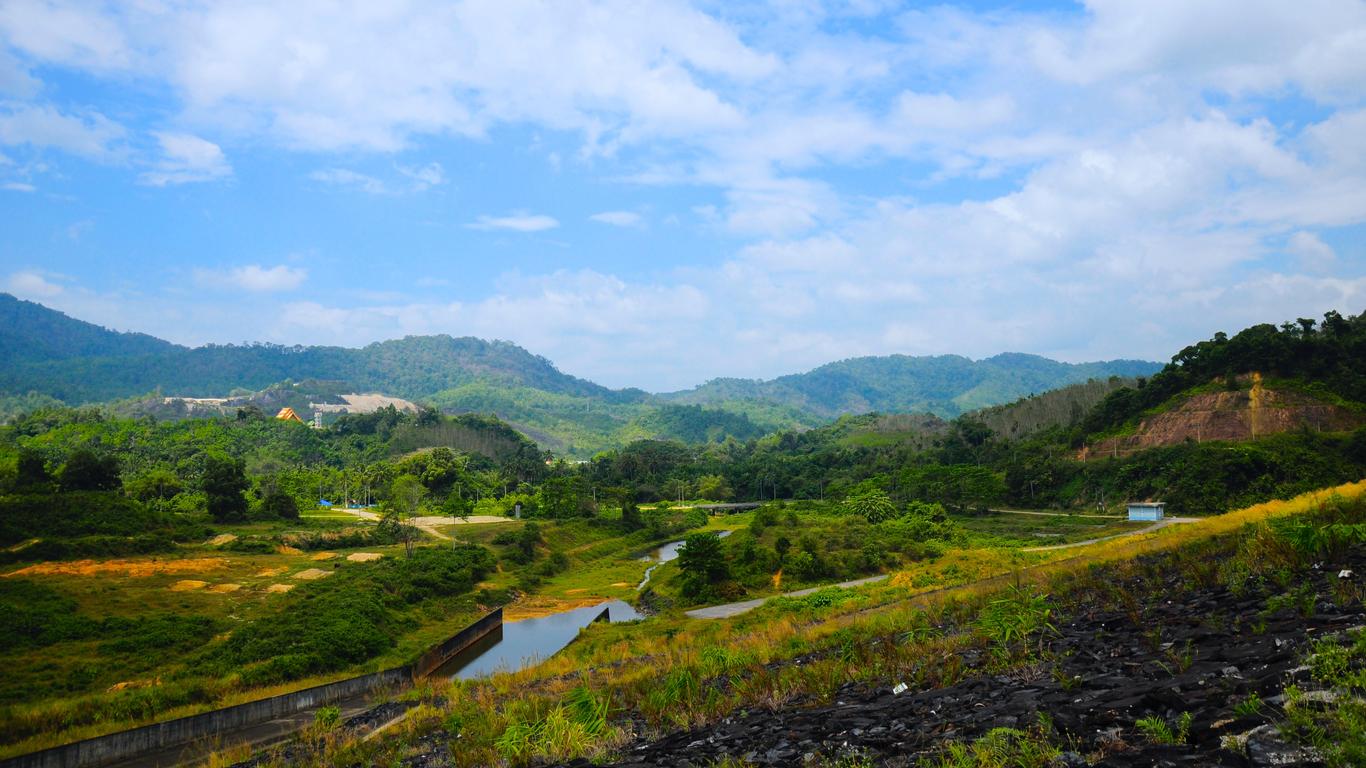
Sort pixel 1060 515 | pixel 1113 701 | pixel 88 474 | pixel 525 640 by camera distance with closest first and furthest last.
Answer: pixel 1113 701
pixel 525 640
pixel 88 474
pixel 1060 515

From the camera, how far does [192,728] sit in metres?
20.4

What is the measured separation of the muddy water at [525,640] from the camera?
34.8 meters

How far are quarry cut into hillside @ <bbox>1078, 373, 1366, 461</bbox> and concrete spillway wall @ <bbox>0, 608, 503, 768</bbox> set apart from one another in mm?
77035

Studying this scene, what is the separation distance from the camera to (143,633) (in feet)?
106

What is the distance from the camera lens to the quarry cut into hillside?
67.1 m

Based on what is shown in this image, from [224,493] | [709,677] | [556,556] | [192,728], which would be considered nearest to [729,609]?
[192,728]

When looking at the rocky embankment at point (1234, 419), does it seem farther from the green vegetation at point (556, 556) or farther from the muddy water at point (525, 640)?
the muddy water at point (525, 640)

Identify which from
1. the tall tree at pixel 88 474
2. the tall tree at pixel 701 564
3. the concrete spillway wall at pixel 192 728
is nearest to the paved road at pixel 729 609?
the tall tree at pixel 701 564

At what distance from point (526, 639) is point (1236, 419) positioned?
70.6 meters

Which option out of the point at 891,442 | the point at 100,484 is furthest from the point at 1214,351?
the point at 100,484

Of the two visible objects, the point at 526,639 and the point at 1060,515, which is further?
the point at 1060,515

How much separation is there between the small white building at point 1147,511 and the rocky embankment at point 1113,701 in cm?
5728

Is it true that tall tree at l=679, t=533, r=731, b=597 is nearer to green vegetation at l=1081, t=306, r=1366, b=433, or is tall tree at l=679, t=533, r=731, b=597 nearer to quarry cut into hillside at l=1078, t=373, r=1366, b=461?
quarry cut into hillside at l=1078, t=373, r=1366, b=461

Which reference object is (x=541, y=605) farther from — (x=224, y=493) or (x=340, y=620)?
(x=224, y=493)
